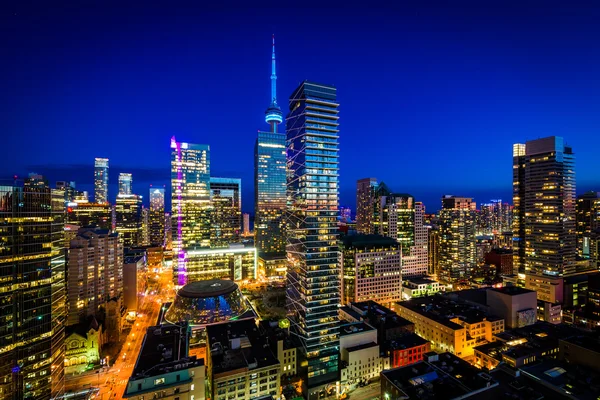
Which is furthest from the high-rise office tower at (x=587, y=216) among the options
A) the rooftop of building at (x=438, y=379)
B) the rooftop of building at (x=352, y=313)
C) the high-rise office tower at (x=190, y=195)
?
the high-rise office tower at (x=190, y=195)

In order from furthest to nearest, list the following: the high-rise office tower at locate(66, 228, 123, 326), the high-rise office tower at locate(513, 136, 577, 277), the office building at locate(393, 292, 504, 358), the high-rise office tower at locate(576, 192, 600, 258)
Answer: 1. the high-rise office tower at locate(576, 192, 600, 258)
2. the high-rise office tower at locate(513, 136, 577, 277)
3. the high-rise office tower at locate(66, 228, 123, 326)
4. the office building at locate(393, 292, 504, 358)

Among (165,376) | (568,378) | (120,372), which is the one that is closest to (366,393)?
(568,378)

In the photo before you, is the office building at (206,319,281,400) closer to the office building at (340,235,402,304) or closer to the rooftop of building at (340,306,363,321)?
the rooftop of building at (340,306,363,321)

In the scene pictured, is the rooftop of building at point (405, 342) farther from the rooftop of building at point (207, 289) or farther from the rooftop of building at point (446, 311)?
the rooftop of building at point (207, 289)

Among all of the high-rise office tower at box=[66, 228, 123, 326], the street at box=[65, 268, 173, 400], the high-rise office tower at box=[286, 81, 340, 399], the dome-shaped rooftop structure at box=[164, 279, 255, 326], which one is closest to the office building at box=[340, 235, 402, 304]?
the dome-shaped rooftop structure at box=[164, 279, 255, 326]

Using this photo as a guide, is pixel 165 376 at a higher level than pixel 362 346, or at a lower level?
higher

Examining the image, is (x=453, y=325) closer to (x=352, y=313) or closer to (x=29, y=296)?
(x=352, y=313)
